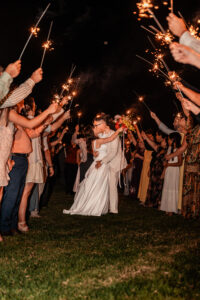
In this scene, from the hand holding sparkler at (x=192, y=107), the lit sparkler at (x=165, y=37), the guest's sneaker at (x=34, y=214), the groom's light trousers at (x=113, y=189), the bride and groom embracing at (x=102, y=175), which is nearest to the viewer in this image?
the lit sparkler at (x=165, y=37)

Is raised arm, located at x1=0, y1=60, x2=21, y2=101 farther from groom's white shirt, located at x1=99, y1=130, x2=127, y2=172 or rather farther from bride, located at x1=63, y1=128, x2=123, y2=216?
groom's white shirt, located at x1=99, y1=130, x2=127, y2=172

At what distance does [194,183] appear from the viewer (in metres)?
7.01

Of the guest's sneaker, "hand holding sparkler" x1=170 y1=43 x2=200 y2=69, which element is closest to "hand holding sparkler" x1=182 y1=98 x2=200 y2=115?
"hand holding sparkler" x1=170 y1=43 x2=200 y2=69

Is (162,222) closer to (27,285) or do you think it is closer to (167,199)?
(167,199)

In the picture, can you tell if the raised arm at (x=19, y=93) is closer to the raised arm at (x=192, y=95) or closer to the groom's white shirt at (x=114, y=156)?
the raised arm at (x=192, y=95)

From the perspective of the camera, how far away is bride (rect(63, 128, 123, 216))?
8734 millimetres

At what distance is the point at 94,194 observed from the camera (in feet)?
29.3

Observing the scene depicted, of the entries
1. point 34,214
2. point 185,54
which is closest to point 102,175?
point 34,214

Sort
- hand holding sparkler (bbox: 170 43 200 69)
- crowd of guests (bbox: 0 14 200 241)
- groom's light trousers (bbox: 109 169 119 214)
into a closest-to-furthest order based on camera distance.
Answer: hand holding sparkler (bbox: 170 43 200 69) < crowd of guests (bbox: 0 14 200 241) < groom's light trousers (bbox: 109 169 119 214)

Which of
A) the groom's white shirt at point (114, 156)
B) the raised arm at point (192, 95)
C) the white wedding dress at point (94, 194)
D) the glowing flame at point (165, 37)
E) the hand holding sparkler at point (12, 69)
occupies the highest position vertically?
the glowing flame at point (165, 37)

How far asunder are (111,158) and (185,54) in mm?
6077

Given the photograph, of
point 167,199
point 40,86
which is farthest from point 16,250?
point 40,86

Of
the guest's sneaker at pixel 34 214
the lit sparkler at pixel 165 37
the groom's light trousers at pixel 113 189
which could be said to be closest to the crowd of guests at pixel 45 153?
the guest's sneaker at pixel 34 214

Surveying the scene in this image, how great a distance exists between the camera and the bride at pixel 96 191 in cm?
873
